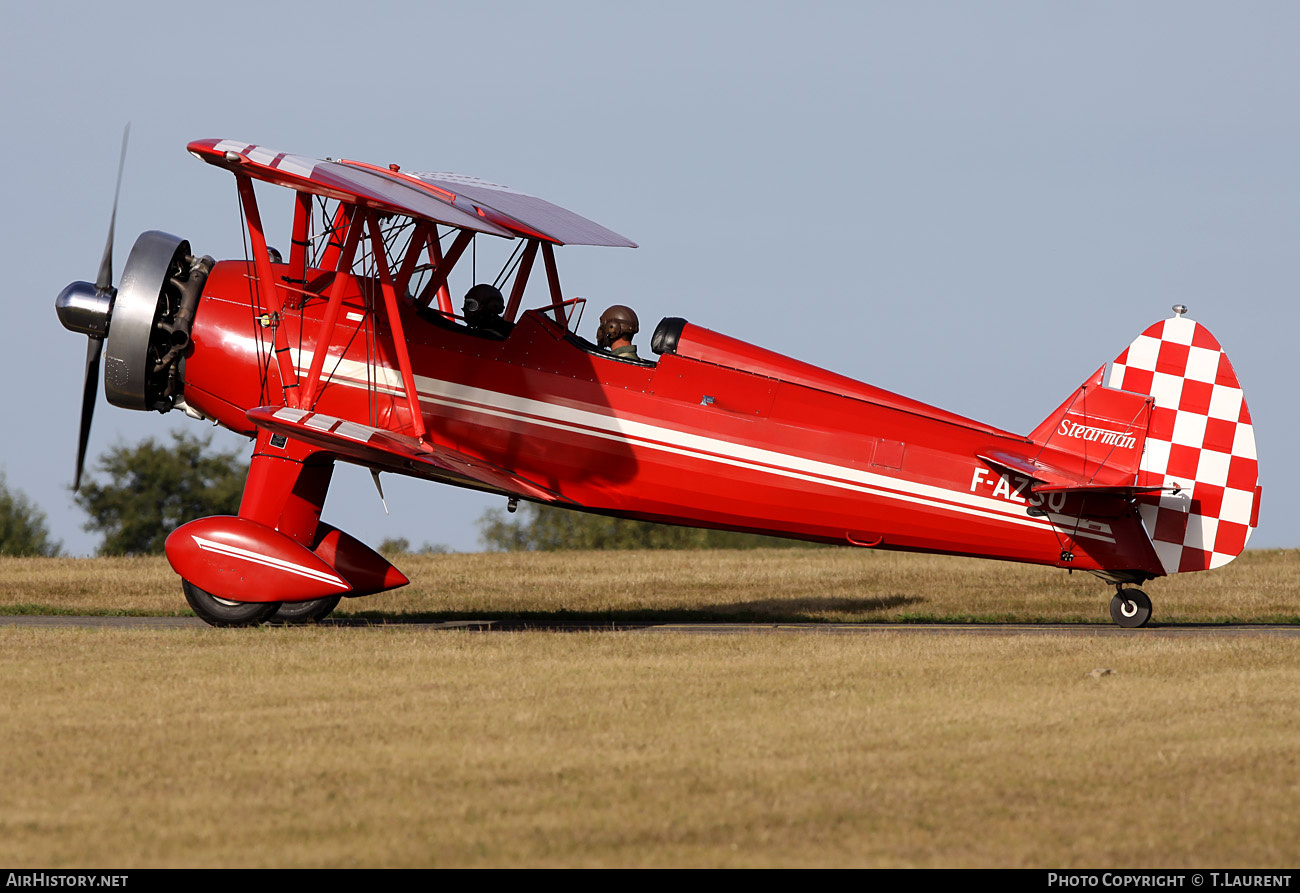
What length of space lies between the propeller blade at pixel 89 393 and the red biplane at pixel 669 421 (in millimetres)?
63

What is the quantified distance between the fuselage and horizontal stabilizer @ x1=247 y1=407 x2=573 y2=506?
0.38m

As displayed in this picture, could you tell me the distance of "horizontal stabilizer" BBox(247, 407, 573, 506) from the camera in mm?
10281

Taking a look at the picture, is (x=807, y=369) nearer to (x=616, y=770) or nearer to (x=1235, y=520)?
Answer: (x=1235, y=520)

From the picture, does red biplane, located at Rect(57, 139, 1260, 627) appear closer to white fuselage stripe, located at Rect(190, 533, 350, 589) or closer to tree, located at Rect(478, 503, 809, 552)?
white fuselage stripe, located at Rect(190, 533, 350, 589)

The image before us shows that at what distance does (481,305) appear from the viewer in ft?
38.0

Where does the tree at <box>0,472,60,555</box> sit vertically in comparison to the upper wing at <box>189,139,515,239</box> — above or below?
below

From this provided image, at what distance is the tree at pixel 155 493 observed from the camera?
4425cm

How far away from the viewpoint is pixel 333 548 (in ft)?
38.6

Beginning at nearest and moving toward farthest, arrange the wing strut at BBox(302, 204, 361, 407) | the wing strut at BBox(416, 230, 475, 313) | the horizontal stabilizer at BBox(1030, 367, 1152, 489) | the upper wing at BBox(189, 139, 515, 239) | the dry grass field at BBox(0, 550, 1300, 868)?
1. the dry grass field at BBox(0, 550, 1300, 868)
2. the upper wing at BBox(189, 139, 515, 239)
3. the wing strut at BBox(302, 204, 361, 407)
4. the horizontal stabilizer at BBox(1030, 367, 1152, 489)
5. the wing strut at BBox(416, 230, 475, 313)

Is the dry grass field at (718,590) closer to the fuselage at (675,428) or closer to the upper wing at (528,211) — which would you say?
the fuselage at (675,428)

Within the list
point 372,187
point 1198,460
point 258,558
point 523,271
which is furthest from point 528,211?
point 1198,460

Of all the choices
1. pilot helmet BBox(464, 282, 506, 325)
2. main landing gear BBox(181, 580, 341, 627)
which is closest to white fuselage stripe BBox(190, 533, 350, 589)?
main landing gear BBox(181, 580, 341, 627)

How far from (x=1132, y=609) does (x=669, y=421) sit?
15.6 feet

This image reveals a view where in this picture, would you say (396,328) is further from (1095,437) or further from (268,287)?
(1095,437)
